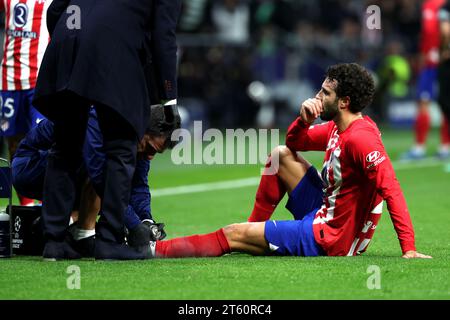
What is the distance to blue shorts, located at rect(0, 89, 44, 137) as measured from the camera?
371 inches

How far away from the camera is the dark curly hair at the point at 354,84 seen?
22.9 ft

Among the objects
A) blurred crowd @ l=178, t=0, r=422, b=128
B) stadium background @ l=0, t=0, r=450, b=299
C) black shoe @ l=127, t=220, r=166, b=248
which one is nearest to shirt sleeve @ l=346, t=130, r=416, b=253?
stadium background @ l=0, t=0, r=450, b=299

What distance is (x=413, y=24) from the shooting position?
2386 cm

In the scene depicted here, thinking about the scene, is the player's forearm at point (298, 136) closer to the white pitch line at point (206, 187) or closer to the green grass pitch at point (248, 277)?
the green grass pitch at point (248, 277)

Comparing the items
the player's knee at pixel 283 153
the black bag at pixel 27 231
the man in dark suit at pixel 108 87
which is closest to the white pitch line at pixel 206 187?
the black bag at pixel 27 231

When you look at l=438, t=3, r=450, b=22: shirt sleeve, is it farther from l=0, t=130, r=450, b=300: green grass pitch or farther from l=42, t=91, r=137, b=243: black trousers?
l=42, t=91, r=137, b=243: black trousers

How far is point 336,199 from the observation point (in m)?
6.95

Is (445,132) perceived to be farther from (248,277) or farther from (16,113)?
(248,277)

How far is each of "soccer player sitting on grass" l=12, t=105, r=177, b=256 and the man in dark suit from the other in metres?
0.14

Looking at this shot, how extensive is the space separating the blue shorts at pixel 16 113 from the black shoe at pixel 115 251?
112 inches
